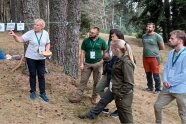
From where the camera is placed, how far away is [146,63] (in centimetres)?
1020

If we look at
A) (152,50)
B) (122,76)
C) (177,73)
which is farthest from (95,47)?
(152,50)

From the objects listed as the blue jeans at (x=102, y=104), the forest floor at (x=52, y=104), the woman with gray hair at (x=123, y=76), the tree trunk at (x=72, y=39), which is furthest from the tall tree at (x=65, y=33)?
the woman with gray hair at (x=123, y=76)

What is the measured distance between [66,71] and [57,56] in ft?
1.50

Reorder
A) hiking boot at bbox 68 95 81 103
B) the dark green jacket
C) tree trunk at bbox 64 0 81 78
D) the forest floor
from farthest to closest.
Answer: tree trunk at bbox 64 0 81 78
hiking boot at bbox 68 95 81 103
the forest floor
the dark green jacket

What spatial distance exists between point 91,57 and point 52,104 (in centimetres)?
128

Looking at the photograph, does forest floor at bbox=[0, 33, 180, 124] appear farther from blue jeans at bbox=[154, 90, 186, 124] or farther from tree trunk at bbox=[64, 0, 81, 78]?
blue jeans at bbox=[154, 90, 186, 124]

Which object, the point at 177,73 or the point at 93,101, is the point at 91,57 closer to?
the point at 93,101

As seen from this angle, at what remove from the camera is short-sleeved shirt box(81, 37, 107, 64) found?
757cm

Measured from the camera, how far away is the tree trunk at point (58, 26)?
29.9 ft

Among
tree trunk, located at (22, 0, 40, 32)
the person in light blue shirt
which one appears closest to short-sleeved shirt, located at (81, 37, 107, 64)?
tree trunk, located at (22, 0, 40, 32)

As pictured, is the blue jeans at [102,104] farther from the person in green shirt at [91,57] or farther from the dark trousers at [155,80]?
the dark trousers at [155,80]

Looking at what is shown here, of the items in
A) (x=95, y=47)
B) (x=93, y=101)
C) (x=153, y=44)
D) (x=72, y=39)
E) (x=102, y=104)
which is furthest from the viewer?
(x=153, y=44)

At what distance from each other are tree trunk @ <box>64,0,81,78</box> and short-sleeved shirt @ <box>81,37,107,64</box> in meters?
1.62

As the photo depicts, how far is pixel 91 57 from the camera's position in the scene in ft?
25.0
